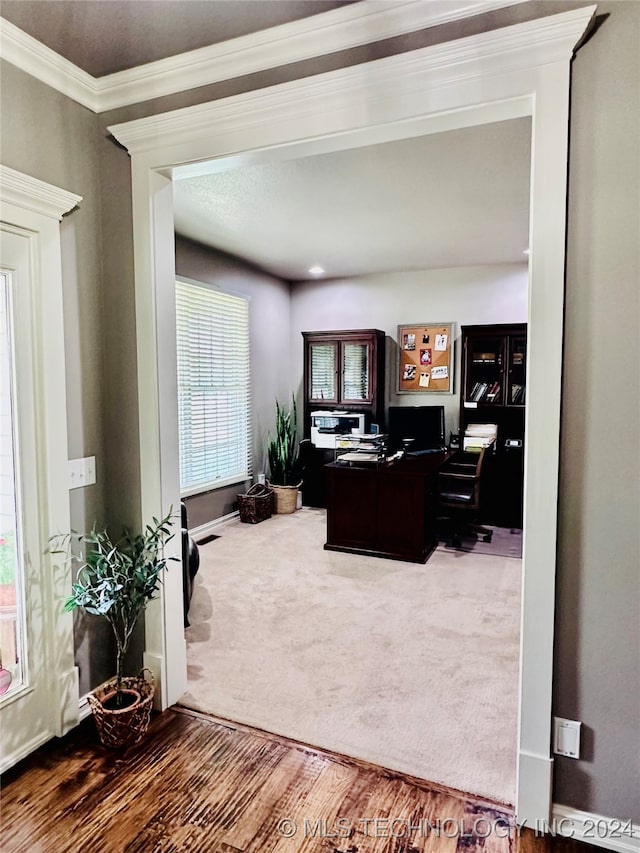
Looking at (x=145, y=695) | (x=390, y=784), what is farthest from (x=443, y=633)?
(x=145, y=695)

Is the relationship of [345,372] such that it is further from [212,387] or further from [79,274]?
[79,274]

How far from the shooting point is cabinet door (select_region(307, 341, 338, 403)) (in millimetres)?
6145

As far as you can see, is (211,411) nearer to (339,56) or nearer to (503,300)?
(503,300)

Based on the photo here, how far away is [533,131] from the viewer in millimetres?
1543

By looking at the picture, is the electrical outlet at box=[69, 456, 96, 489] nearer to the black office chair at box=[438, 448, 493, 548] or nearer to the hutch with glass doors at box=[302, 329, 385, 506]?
the black office chair at box=[438, 448, 493, 548]

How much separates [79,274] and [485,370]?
4383 mm

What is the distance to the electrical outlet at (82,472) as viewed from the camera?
2.15 metres

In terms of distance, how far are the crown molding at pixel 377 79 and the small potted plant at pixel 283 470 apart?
405cm

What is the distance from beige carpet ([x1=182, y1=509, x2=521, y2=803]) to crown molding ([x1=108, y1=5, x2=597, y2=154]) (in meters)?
2.41

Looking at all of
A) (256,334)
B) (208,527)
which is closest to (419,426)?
(256,334)

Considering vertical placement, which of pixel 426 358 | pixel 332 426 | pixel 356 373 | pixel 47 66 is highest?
pixel 47 66

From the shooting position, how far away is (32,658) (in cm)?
203

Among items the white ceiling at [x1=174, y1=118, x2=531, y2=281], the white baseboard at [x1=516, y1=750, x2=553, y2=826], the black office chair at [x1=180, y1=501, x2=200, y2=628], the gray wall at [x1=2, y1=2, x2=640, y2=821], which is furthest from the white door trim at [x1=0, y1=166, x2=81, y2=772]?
the white baseboard at [x1=516, y1=750, x2=553, y2=826]

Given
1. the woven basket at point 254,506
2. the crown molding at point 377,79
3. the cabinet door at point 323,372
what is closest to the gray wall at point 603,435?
the crown molding at point 377,79
